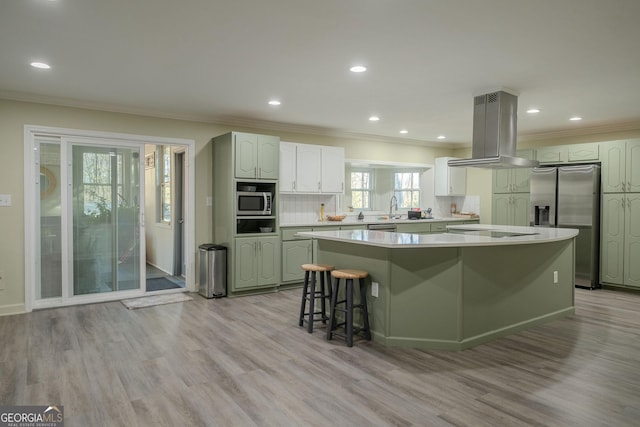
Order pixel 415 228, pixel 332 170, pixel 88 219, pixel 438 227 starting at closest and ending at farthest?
pixel 88 219 < pixel 332 170 < pixel 415 228 < pixel 438 227

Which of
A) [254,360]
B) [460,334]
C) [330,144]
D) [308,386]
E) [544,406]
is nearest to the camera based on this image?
[544,406]

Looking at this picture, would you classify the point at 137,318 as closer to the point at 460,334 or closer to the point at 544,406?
the point at 460,334

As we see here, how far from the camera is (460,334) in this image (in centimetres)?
357

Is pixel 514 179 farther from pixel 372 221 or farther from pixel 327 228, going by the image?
pixel 327 228

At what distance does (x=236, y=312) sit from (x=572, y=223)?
16.7 feet

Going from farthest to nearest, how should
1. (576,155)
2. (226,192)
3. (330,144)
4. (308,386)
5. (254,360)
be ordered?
1. (330,144)
2. (576,155)
3. (226,192)
4. (254,360)
5. (308,386)

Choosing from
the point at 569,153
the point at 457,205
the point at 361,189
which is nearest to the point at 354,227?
the point at 361,189

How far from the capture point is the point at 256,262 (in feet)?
18.7

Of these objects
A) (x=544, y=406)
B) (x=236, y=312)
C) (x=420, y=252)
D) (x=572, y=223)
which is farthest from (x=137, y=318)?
(x=572, y=223)

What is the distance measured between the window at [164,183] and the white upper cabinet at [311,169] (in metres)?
2.14

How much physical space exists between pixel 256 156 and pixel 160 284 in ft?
8.08

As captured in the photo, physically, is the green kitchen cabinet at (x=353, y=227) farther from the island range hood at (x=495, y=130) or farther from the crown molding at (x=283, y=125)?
the island range hood at (x=495, y=130)

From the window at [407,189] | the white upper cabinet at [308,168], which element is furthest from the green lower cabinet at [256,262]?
the window at [407,189]

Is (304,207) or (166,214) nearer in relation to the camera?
(304,207)
